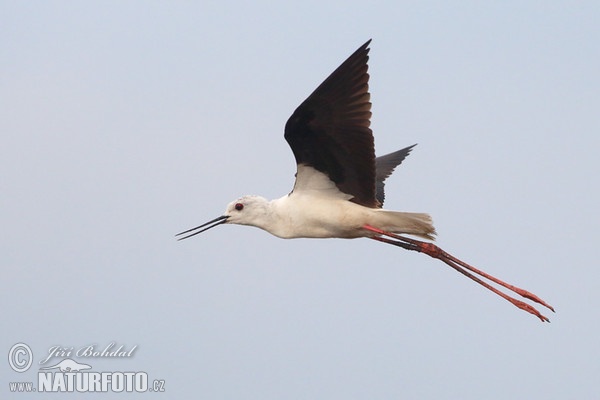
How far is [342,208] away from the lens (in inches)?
448

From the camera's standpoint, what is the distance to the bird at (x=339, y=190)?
34.6 feet

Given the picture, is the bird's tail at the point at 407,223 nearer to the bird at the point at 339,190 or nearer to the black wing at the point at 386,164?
the bird at the point at 339,190

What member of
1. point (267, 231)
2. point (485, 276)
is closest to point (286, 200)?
point (267, 231)

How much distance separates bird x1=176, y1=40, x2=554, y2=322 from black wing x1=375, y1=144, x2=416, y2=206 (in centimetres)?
176

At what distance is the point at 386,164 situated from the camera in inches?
547

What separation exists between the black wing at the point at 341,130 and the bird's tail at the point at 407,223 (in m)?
0.28

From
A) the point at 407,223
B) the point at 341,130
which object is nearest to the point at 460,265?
the point at 407,223

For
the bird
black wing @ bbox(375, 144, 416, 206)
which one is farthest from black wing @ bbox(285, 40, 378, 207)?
black wing @ bbox(375, 144, 416, 206)

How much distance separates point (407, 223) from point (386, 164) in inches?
102

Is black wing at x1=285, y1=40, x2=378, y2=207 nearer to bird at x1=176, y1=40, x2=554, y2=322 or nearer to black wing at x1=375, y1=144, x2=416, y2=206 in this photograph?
bird at x1=176, y1=40, x2=554, y2=322

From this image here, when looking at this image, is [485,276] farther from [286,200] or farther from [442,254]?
[286,200]

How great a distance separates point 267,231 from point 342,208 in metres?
0.85

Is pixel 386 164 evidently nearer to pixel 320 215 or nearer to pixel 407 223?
pixel 407 223

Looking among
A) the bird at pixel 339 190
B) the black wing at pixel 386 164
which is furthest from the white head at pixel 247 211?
the black wing at pixel 386 164
